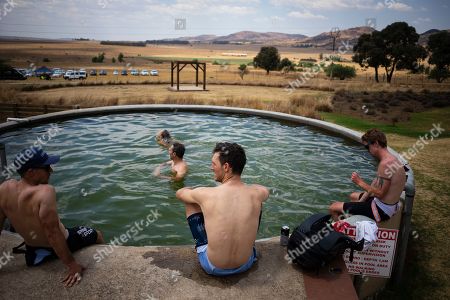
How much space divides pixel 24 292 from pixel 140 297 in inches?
39.7

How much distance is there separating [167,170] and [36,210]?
5.40m

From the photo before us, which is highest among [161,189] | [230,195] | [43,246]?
[230,195]

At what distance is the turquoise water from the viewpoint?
623cm

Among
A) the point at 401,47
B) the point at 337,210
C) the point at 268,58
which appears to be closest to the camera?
the point at 337,210

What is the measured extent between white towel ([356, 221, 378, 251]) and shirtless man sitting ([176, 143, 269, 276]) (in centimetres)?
128

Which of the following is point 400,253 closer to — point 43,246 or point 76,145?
point 43,246

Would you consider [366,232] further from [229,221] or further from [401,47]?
[401,47]

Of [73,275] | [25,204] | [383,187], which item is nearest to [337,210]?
[383,187]

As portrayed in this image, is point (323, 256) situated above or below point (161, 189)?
above

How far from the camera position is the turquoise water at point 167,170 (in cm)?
623

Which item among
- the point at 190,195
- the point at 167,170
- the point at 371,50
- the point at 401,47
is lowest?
the point at 167,170

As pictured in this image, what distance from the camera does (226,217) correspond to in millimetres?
3012

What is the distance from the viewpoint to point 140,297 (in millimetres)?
2896

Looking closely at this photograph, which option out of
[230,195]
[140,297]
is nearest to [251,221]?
[230,195]
